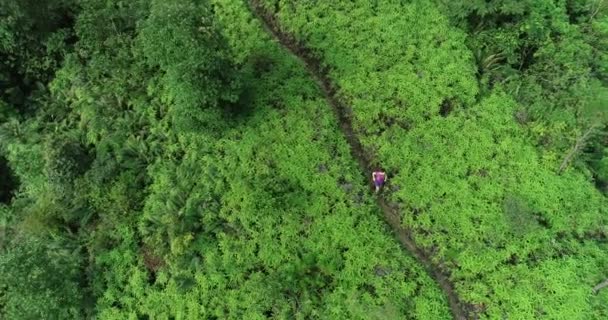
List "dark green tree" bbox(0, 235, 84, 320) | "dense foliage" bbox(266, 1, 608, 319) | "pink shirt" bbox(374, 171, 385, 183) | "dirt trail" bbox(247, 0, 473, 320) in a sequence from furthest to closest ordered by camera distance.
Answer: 1. "pink shirt" bbox(374, 171, 385, 183)
2. "dirt trail" bbox(247, 0, 473, 320)
3. "dense foliage" bbox(266, 1, 608, 319)
4. "dark green tree" bbox(0, 235, 84, 320)

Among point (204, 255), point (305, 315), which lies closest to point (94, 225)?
point (204, 255)

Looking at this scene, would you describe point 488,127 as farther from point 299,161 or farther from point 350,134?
point 299,161

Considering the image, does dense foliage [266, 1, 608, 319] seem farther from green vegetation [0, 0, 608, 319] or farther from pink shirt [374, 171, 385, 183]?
pink shirt [374, 171, 385, 183]

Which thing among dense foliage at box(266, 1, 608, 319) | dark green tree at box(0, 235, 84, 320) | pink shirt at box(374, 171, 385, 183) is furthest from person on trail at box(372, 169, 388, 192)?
dark green tree at box(0, 235, 84, 320)

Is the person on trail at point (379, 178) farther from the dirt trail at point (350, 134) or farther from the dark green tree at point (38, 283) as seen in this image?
the dark green tree at point (38, 283)

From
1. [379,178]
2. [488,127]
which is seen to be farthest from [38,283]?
[488,127]

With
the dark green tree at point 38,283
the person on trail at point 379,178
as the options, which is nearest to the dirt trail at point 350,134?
the person on trail at point 379,178
